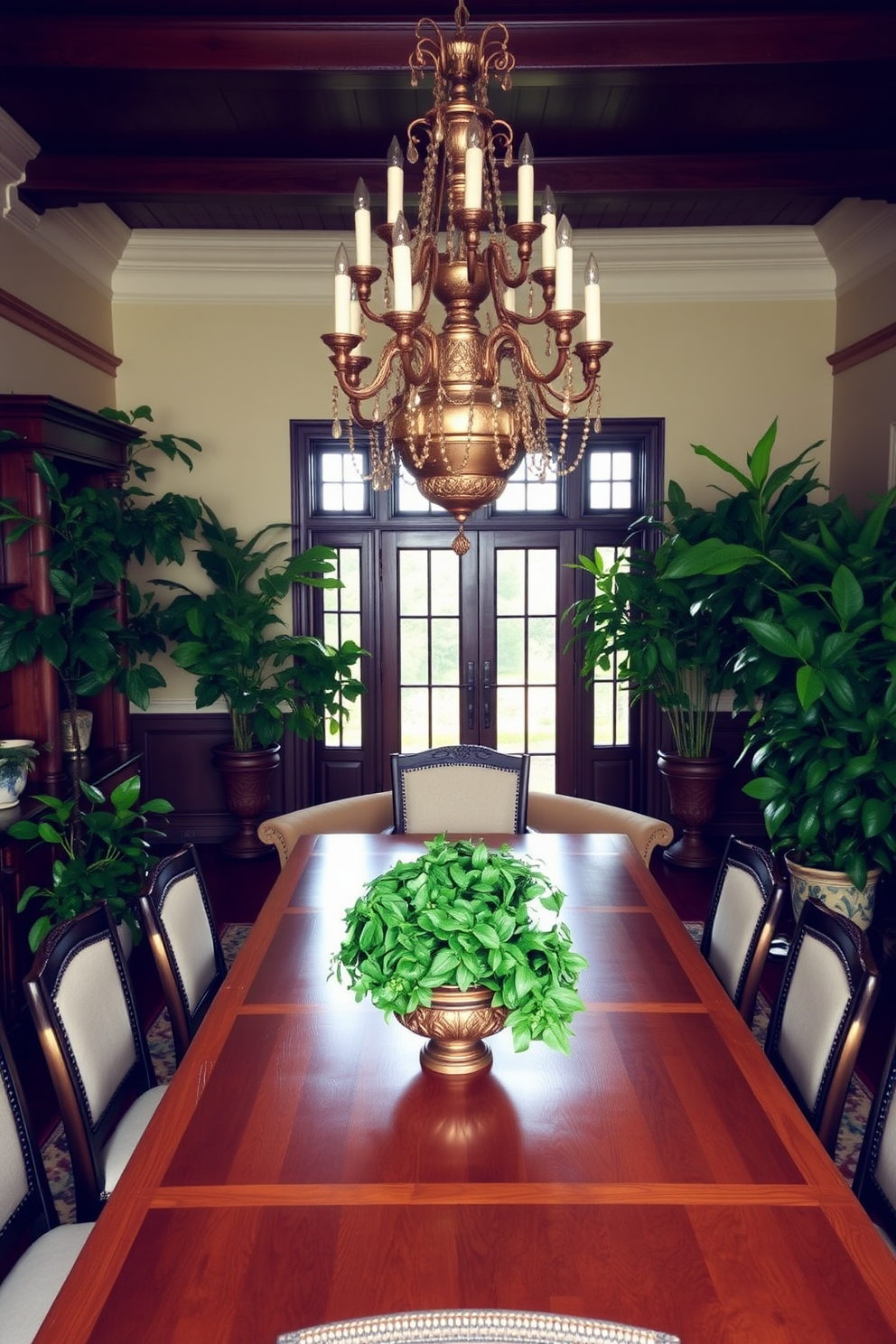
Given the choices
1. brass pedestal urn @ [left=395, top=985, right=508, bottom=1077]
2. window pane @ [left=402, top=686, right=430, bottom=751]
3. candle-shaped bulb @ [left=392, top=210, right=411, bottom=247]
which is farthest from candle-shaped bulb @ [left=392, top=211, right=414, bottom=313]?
window pane @ [left=402, top=686, right=430, bottom=751]

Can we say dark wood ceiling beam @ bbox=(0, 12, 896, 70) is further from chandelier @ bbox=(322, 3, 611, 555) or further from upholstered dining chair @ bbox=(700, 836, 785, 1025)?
upholstered dining chair @ bbox=(700, 836, 785, 1025)

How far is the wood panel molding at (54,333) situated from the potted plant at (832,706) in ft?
9.73

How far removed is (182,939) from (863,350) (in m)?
4.68

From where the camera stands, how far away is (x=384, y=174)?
4.61 metres

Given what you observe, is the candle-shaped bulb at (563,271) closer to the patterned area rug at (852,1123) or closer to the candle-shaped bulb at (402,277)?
the candle-shaped bulb at (402,277)

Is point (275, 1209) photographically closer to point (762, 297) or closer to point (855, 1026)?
point (855, 1026)

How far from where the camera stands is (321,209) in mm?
5441

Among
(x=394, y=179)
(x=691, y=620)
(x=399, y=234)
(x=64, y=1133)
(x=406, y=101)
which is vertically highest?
(x=406, y=101)

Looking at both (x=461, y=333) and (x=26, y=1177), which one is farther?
(x=461, y=333)

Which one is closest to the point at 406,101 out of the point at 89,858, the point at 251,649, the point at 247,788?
the point at 251,649

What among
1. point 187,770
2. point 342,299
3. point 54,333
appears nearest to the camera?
point 342,299

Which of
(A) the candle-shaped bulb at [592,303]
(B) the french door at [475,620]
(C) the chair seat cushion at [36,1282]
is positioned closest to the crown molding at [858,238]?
(B) the french door at [475,620]

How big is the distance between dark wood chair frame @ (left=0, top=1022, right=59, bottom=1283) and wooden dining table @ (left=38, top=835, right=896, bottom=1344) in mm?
227

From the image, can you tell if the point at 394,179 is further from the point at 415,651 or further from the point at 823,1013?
the point at 415,651
